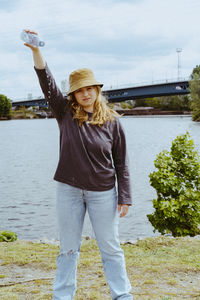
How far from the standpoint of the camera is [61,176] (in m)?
3.36

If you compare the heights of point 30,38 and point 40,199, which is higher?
point 30,38

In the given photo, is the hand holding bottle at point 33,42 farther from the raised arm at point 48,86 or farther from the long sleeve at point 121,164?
the long sleeve at point 121,164

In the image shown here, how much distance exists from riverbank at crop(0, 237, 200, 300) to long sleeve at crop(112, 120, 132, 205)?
1.24 m

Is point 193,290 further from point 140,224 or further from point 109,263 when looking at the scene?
point 140,224

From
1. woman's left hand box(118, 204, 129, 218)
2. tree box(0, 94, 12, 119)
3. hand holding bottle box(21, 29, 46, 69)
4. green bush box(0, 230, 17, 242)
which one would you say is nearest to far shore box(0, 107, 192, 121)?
tree box(0, 94, 12, 119)

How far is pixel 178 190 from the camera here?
7238 mm

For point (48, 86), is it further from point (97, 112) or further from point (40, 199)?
point (40, 199)

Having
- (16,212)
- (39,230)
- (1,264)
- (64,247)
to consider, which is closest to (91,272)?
(1,264)

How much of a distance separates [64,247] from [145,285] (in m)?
1.45

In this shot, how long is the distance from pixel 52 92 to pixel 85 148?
0.56 m

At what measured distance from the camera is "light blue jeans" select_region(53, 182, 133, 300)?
11.0 feet

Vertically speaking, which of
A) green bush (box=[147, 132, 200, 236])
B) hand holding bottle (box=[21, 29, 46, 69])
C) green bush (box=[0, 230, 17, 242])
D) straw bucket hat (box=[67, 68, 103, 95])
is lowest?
green bush (box=[0, 230, 17, 242])

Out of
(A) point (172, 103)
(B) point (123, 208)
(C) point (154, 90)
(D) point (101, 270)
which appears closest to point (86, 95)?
(B) point (123, 208)

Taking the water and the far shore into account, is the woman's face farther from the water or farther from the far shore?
the far shore
